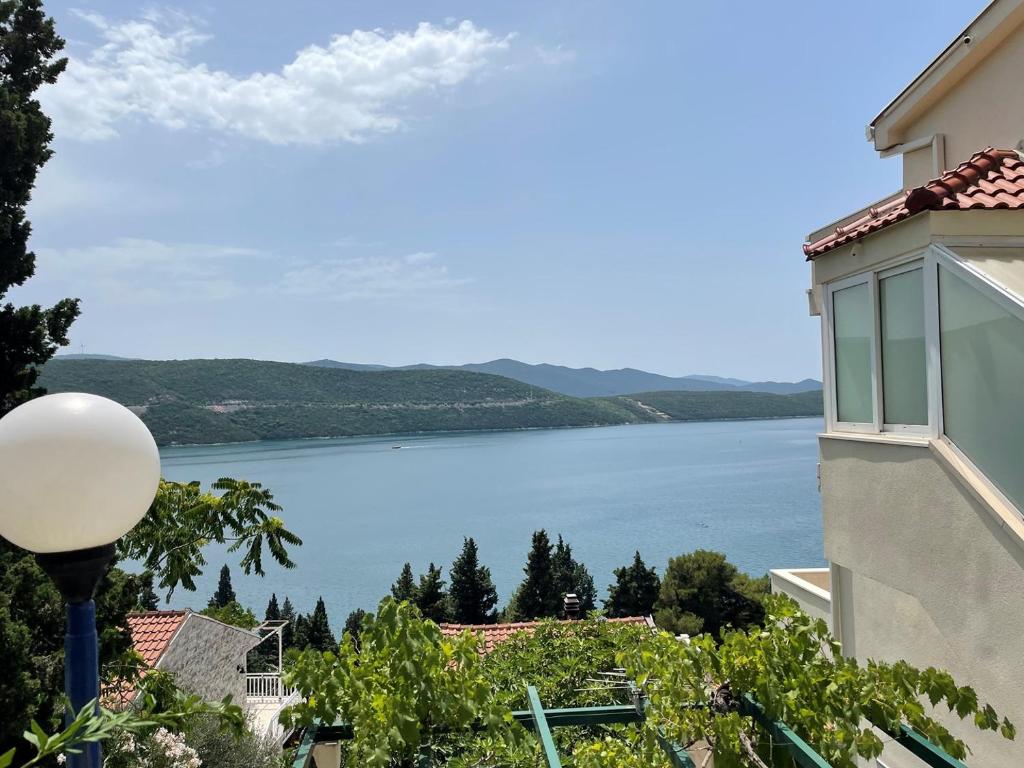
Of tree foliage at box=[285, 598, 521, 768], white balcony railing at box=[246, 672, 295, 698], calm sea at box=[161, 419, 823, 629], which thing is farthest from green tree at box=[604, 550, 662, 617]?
tree foliage at box=[285, 598, 521, 768]

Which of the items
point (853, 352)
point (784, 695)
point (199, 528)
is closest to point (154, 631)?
point (199, 528)

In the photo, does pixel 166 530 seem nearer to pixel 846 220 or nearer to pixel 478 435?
pixel 846 220

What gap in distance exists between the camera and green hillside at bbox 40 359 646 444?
96938mm

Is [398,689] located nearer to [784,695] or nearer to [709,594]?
[784,695]

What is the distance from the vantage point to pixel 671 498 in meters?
77.0

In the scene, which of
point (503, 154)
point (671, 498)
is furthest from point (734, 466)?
point (503, 154)

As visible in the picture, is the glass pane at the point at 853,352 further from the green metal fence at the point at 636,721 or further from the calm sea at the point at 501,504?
the calm sea at the point at 501,504

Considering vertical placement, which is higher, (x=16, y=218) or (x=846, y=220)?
(x=16, y=218)

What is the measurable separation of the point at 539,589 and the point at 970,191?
27486 mm

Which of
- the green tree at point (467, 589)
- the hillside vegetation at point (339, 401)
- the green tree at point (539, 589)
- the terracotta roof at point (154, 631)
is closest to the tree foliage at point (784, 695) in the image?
the terracotta roof at point (154, 631)

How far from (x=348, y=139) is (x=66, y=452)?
2871 cm

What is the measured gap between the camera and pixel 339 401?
136 meters

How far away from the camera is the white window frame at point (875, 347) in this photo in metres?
3.35

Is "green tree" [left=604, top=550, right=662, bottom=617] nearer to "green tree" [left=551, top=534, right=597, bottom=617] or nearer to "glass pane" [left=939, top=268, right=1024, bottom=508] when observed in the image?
"green tree" [left=551, top=534, right=597, bottom=617]
